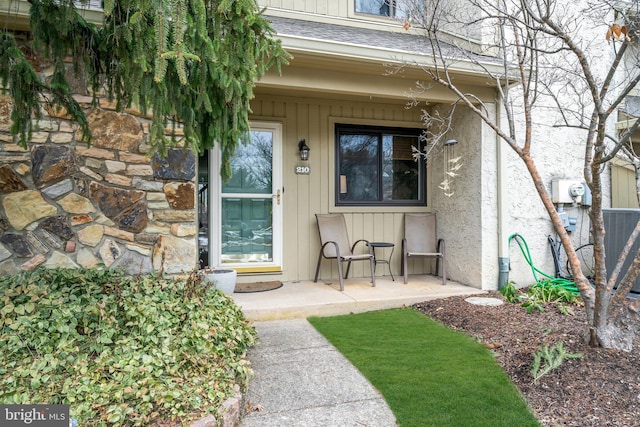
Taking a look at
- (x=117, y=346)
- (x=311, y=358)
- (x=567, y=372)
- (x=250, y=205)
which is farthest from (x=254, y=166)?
(x=567, y=372)

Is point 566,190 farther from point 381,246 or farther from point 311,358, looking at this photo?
point 311,358

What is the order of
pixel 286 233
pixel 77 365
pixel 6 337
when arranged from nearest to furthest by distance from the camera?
pixel 77 365, pixel 6 337, pixel 286 233

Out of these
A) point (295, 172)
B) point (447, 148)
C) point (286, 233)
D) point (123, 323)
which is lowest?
point (123, 323)

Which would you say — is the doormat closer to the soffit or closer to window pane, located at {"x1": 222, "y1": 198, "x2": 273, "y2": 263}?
window pane, located at {"x1": 222, "y1": 198, "x2": 273, "y2": 263}

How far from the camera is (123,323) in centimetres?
246

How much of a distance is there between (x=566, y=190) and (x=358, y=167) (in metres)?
2.52

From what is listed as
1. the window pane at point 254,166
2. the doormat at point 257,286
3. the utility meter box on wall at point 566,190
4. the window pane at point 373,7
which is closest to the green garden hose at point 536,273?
the utility meter box on wall at point 566,190

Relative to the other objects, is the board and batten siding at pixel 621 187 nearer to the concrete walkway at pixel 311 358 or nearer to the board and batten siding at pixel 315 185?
the concrete walkway at pixel 311 358

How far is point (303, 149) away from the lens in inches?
195

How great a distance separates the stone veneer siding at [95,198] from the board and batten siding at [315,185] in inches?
66.6

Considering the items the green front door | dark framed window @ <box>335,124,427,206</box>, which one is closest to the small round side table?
dark framed window @ <box>335,124,427,206</box>

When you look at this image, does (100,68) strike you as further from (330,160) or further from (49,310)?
(330,160)

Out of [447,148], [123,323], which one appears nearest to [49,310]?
[123,323]

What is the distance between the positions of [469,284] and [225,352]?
10.9ft
